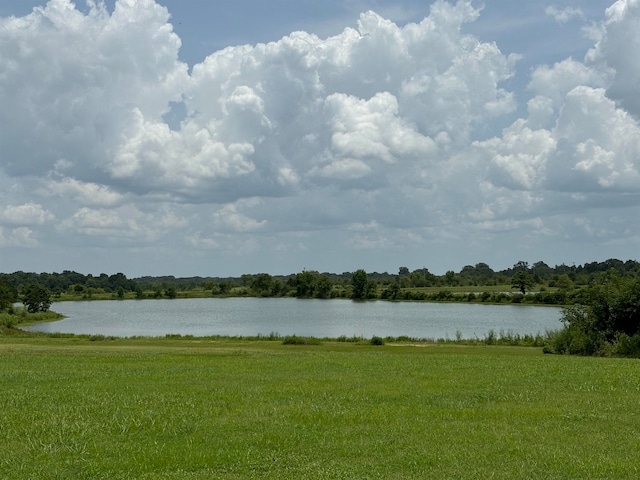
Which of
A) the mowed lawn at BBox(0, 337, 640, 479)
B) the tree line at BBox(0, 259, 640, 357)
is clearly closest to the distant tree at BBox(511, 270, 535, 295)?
the tree line at BBox(0, 259, 640, 357)

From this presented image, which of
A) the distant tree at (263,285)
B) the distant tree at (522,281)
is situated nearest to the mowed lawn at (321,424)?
the distant tree at (522,281)

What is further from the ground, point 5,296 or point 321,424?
point 5,296

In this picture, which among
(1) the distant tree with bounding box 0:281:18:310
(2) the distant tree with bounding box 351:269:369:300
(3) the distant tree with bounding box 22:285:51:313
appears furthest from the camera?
(2) the distant tree with bounding box 351:269:369:300

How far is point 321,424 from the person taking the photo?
1221 cm

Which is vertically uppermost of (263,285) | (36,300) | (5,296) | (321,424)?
(263,285)

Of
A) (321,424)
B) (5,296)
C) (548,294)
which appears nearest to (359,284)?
(548,294)

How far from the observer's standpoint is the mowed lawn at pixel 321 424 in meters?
9.59

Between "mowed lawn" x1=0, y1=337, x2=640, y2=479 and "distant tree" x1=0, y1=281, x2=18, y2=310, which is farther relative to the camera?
"distant tree" x1=0, y1=281, x2=18, y2=310

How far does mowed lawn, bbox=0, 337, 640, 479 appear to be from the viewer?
9586 mm

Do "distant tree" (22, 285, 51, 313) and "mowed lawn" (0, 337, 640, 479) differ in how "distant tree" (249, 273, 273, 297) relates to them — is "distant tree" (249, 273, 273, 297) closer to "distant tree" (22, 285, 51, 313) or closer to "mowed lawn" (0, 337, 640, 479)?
"distant tree" (22, 285, 51, 313)

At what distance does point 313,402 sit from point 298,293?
506 ft

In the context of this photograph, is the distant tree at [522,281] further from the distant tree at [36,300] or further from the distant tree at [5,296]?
the distant tree at [5,296]

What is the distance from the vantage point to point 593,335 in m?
36.8

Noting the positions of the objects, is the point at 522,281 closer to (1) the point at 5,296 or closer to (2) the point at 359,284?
(2) the point at 359,284
